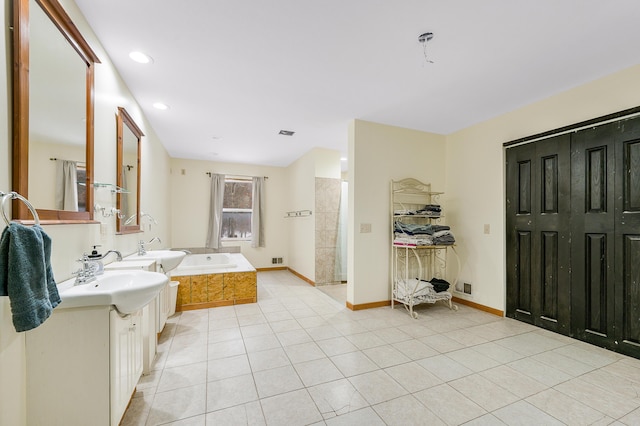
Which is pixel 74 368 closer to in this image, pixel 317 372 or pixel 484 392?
pixel 317 372

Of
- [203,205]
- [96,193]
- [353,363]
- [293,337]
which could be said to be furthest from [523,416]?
[203,205]

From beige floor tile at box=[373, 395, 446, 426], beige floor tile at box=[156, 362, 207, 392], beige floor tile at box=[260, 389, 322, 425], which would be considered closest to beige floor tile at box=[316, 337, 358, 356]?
beige floor tile at box=[260, 389, 322, 425]

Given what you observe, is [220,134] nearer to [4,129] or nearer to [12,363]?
[4,129]

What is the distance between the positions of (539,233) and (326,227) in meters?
2.90

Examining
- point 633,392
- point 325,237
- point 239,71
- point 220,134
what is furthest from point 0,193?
point 325,237

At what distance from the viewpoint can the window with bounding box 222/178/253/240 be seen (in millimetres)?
5898

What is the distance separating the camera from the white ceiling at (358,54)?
1659 millimetres

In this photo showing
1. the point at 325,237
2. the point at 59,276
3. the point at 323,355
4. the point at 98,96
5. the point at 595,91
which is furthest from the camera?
the point at 325,237

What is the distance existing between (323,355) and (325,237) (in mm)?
2574

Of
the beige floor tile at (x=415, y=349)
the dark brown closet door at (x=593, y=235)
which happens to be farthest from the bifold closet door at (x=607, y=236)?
the beige floor tile at (x=415, y=349)

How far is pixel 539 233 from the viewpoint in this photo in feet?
9.40

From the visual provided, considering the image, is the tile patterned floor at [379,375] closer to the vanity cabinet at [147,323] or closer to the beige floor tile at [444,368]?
the beige floor tile at [444,368]

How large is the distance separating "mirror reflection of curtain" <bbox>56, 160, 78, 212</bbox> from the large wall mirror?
768 millimetres

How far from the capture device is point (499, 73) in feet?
7.70
